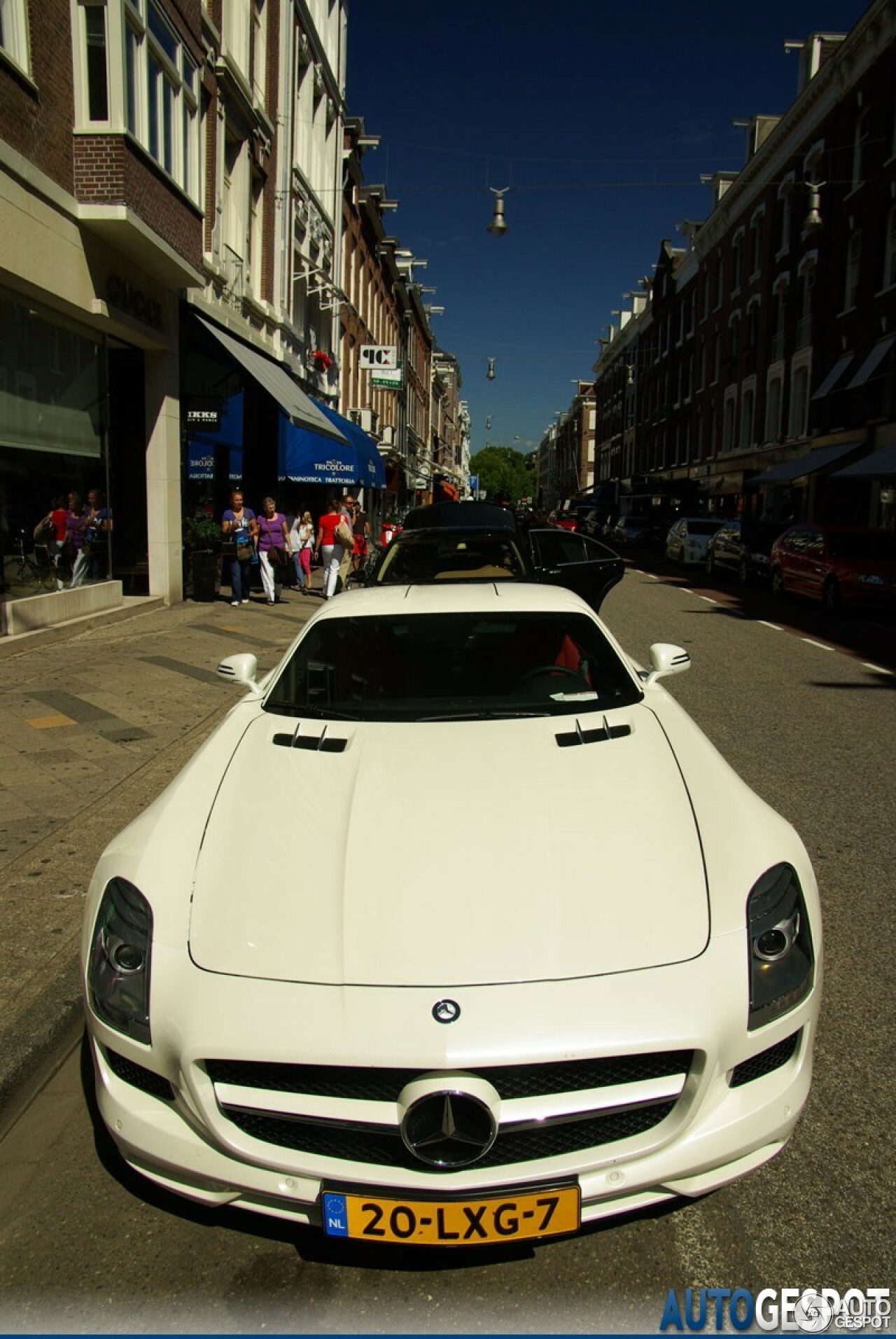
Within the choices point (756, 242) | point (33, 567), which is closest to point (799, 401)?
point (756, 242)

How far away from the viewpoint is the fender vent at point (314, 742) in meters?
3.31

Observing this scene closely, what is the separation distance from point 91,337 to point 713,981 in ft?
41.8

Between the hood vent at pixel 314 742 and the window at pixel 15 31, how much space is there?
9.52 m

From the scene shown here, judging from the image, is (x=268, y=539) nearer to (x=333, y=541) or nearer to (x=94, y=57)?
(x=333, y=541)

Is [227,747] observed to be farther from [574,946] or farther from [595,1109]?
[595,1109]

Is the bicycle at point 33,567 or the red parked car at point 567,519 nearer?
the bicycle at point 33,567

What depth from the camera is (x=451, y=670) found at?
4.06 meters

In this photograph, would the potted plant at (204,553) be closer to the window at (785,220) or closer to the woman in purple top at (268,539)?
the woman in purple top at (268,539)

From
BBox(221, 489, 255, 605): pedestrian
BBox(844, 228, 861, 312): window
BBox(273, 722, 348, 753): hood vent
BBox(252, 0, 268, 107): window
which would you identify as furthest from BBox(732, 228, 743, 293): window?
BBox(273, 722, 348, 753): hood vent

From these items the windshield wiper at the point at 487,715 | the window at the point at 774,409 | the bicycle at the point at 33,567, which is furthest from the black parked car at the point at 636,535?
the windshield wiper at the point at 487,715

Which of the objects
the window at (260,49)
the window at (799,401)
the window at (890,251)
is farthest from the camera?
the window at (799,401)

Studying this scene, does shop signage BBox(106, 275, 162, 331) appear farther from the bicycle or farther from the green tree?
the green tree

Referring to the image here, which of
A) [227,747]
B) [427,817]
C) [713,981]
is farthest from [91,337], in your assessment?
[713,981]

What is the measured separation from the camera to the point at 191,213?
14227 millimetres
